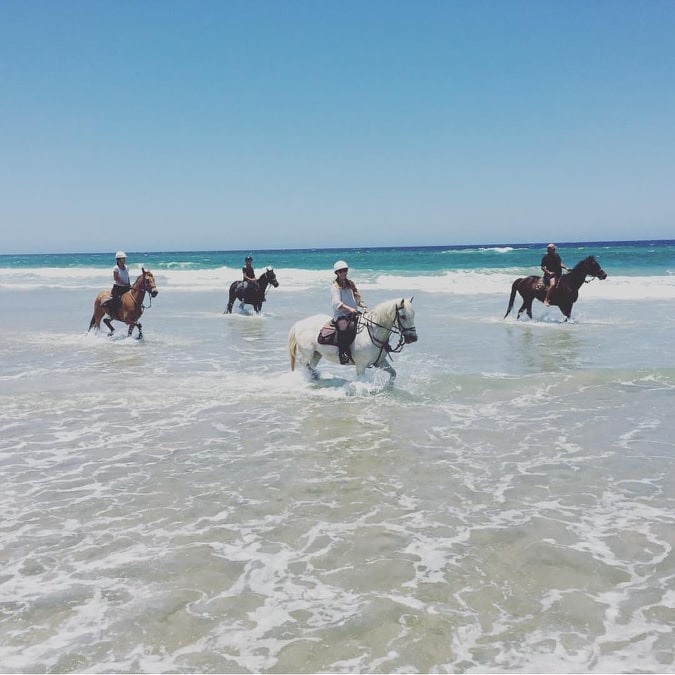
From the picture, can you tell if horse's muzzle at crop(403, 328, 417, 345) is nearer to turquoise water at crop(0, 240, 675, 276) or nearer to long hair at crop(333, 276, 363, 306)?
long hair at crop(333, 276, 363, 306)

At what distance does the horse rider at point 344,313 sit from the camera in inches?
368

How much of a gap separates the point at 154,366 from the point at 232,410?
4.10 meters

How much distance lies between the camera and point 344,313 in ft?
30.9

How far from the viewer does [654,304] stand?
24156mm

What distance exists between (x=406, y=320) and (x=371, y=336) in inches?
25.6

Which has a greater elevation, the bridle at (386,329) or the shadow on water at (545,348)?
the bridle at (386,329)

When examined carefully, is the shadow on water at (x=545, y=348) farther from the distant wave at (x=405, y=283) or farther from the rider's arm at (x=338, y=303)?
the distant wave at (x=405, y=283)

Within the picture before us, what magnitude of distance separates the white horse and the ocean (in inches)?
15.8

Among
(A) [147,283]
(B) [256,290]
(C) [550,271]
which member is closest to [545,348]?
(C) [550,271]

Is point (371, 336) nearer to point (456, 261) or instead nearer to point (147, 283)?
point (147, 283)

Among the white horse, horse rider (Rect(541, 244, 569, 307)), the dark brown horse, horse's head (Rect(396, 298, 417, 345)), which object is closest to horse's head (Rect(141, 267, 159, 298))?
the dark brown horse

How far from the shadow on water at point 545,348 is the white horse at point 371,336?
327 centimetres

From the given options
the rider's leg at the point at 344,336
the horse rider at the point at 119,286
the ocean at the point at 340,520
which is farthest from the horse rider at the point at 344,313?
the horse rider at the point at 119,286

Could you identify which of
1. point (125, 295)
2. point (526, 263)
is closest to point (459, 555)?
point (125, 295)
